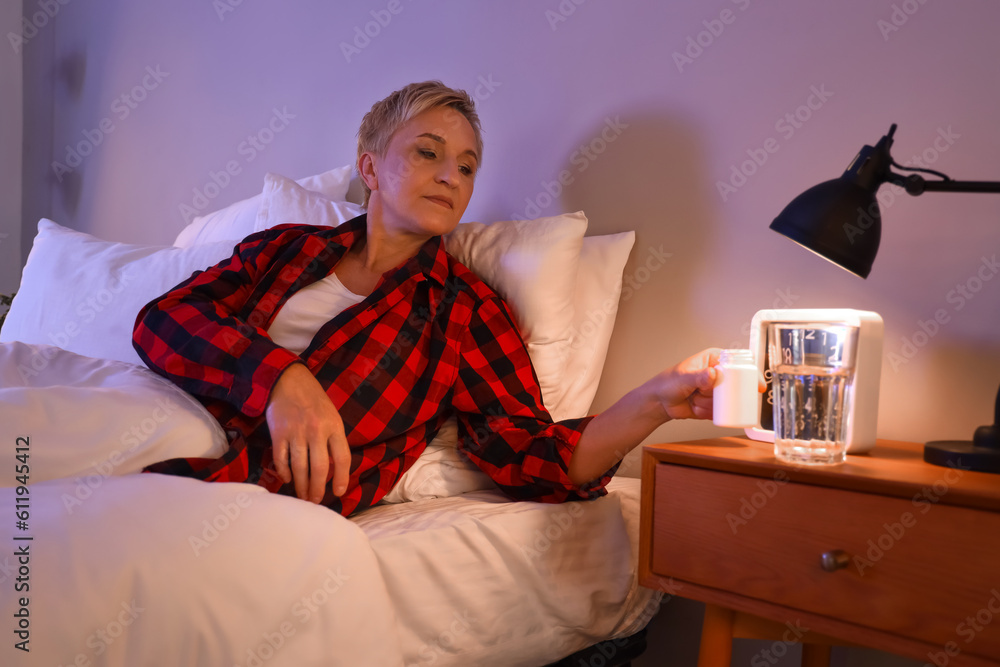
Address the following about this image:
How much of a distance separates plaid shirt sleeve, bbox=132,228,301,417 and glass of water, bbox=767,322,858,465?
0.67 m

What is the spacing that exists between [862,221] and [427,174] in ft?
2.56

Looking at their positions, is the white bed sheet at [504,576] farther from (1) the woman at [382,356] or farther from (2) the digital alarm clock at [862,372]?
(2) the digital alarm clock at [862,372]

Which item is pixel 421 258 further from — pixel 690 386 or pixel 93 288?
pixel 93 288

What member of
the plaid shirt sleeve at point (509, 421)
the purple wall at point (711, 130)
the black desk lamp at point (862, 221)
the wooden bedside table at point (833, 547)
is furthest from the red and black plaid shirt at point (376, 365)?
the black desk lamp at point (862, 221)

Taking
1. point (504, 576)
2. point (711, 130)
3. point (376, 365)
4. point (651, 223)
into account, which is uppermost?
point (711, 130)

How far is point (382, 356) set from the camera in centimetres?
124

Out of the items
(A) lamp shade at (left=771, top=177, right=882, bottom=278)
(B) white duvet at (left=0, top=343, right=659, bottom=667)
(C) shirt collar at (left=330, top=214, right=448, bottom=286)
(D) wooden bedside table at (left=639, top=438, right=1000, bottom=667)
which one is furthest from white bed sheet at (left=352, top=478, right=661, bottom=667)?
(A) lamp shade at (left=771, top=177, right=882, bottom=278)

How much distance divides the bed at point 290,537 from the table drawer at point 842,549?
0.22 meters

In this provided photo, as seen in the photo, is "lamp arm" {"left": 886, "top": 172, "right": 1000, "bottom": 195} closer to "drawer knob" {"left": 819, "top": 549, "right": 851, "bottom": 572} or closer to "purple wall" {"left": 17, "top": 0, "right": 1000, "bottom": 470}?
"purple wall" {"left": 17, "top": 0, "right": 1000, "bottom": 470}

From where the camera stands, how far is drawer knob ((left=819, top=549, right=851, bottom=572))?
0.77 m

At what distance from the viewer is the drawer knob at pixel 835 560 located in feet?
2.53

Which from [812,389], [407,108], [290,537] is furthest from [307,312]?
[812,389]

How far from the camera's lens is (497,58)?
1707 mm

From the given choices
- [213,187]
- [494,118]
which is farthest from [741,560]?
[213,187]
